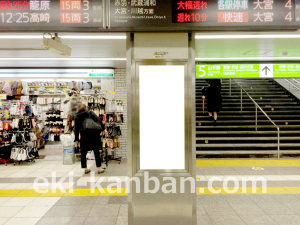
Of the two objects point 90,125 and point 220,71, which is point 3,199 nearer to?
point 90,125

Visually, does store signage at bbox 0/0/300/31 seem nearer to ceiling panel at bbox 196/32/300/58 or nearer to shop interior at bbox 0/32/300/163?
shop interior at bbox 0/32/300/163

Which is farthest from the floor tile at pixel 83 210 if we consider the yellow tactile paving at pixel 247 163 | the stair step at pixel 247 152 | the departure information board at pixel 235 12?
the stair step at pixel 247 152

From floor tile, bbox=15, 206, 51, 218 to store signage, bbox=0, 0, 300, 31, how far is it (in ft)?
8.85

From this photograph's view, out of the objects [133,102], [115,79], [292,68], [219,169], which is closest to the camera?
[133,102]

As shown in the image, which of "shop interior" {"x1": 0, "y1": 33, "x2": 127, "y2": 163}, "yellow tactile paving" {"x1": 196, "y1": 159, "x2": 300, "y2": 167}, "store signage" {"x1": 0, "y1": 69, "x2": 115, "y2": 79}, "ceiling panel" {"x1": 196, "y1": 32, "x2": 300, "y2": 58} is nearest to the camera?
"ceiling panel" {"x1": 196, "y1": 32, "x2": 300, "y2": 58}

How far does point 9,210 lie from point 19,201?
34 cm

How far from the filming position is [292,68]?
23.4 feet

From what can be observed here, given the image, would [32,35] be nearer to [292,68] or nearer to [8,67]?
[8,67]

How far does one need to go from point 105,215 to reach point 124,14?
2.82 m

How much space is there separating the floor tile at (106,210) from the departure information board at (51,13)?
269cm

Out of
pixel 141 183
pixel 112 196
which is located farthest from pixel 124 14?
pixel 112 196

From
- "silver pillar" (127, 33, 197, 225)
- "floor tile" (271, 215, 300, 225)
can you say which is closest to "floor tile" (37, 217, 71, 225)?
"silver pillar" (127, 33, 197, 225)

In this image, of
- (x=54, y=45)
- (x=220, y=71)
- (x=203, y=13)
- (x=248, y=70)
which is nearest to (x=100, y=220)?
(x=54, y=45)

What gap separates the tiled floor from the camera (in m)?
3.31
